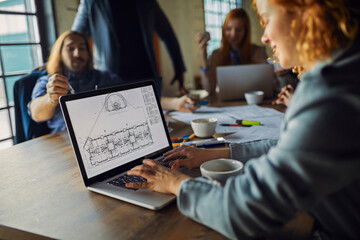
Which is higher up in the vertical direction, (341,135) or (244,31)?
(244,31)

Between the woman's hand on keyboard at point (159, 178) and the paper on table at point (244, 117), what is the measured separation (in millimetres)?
413

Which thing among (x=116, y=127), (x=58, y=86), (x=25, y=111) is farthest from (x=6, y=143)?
(x=116, y=127)

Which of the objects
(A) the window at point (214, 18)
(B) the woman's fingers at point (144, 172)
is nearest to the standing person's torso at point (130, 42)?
(B) the woman's fingers at point (144, 172)

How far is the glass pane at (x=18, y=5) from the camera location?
232 centimetres

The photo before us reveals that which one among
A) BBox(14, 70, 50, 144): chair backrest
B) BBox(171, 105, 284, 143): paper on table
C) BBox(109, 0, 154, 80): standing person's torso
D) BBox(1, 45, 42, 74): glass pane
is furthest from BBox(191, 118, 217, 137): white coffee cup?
BBox(1, 45, 42, 74): glass pane

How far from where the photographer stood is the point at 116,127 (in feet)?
2.71

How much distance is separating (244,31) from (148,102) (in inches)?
78.8

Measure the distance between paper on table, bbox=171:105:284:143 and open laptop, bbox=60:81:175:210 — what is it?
0.31 meters

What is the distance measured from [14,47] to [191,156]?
86.1 inches

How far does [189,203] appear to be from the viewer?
57 centimetres

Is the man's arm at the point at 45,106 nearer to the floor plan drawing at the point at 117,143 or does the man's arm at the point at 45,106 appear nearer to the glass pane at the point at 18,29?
the floor plan drawing at the point at 117,143

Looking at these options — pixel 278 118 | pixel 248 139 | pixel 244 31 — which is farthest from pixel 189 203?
pixel 244 31

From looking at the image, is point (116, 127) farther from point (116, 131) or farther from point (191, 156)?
point (191, 156)

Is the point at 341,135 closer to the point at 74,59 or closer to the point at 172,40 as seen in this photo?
the point at 74,59
